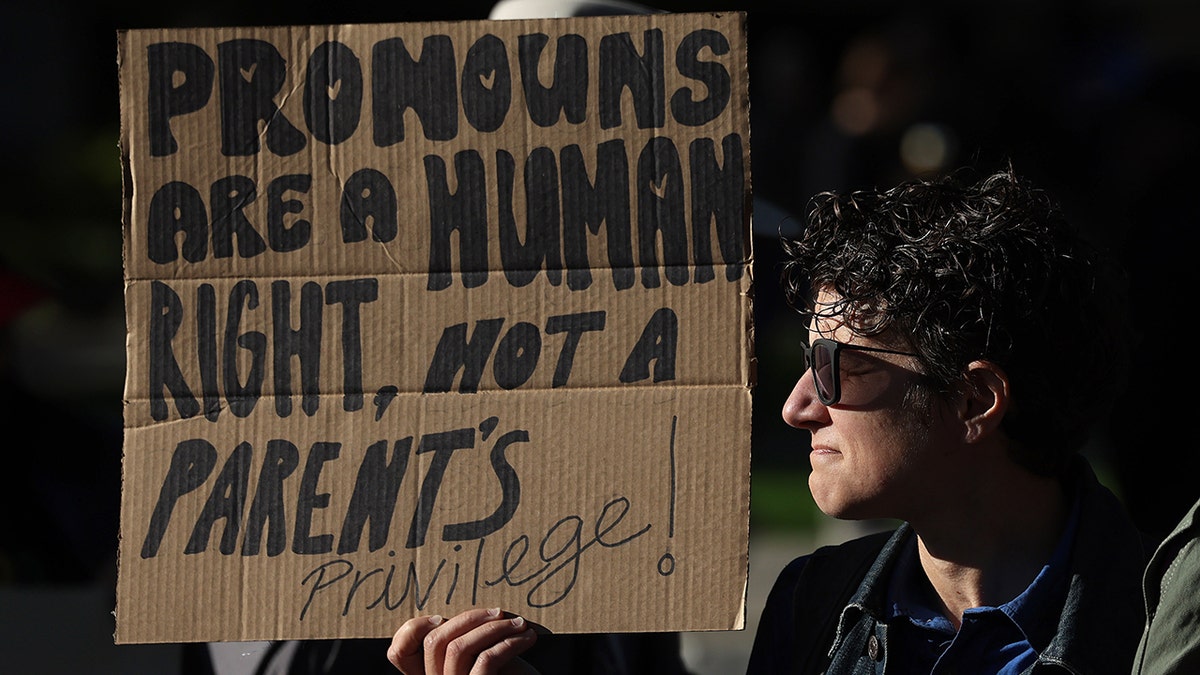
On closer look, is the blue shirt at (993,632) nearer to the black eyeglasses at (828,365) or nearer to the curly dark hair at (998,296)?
the curly dark hair at (998,296)

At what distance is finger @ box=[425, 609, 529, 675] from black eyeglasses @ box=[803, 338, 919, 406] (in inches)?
19.4

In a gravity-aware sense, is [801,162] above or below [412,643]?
above

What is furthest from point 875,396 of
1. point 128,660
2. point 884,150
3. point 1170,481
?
point 884,150

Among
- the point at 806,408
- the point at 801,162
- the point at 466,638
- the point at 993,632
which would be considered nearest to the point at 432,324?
the point at 466,638

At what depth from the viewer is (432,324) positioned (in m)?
1.95

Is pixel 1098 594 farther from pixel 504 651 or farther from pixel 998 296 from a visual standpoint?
pixel 504 651

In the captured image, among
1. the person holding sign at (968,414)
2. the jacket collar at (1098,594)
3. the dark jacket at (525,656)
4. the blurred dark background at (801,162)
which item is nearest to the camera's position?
the jacket collar at (1098,594)

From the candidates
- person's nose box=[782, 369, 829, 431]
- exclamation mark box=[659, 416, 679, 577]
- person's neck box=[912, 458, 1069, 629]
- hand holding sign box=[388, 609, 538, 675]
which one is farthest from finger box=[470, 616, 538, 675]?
person's neck box=[912, 458, 1069, 629]

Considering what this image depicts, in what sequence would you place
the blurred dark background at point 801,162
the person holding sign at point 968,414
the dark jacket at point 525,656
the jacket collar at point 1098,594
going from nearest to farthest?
the jacket collar at point 1098,594, the person holding sign at point 968,414, the dark jacket at point 525,656, the blurred dark background at point 801,162

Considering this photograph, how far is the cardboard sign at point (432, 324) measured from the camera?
1941 millimetres

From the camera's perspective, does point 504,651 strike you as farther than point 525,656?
No

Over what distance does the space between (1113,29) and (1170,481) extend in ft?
18.4

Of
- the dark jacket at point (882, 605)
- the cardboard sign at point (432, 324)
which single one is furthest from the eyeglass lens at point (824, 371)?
the dark jacket at point (882, 605)

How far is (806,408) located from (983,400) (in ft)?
0.76
